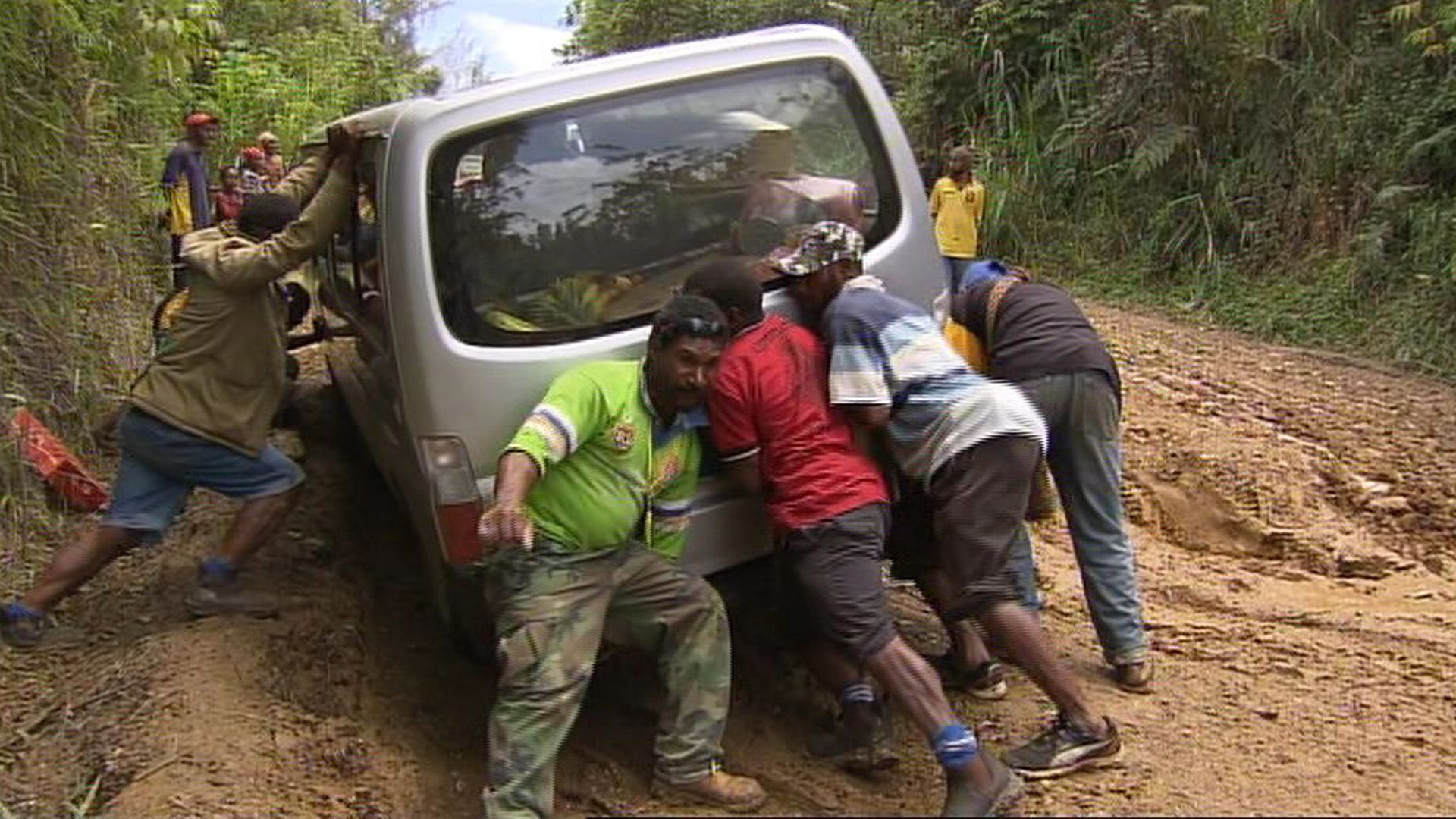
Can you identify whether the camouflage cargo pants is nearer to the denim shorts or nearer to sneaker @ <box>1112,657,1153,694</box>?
sneaker @ <box>1112,657,1153,694</box>

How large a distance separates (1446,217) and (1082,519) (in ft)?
19.8

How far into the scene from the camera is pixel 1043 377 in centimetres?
425

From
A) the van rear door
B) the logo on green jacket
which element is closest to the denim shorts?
the van rear door

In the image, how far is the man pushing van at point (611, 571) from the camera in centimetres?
366

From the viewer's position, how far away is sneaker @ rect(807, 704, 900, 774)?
13.0 feet

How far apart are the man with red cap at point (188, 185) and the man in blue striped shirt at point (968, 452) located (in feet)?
23.2

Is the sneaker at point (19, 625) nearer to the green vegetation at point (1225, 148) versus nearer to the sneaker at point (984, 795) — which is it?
the sneaker at point (984, 795)

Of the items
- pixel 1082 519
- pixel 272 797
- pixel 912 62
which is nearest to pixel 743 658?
pixel 1082 519

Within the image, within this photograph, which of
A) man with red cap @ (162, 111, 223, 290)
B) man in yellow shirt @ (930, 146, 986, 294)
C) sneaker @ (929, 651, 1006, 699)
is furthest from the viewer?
man in yellow shirt @ (930, 146, 986, 294)

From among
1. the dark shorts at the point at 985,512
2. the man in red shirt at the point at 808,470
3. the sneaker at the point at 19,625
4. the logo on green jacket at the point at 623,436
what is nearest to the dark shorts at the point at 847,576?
the man in red shirt at the point at 808,470

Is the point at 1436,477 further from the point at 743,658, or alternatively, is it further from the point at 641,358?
the point at 641,358

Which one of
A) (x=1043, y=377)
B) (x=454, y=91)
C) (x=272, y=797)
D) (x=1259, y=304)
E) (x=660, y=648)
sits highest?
(x=454, y=91)

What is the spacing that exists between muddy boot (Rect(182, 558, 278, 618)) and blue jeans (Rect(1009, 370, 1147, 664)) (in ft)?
9.00

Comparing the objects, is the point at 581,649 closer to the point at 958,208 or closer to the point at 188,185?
the point at 188,185
